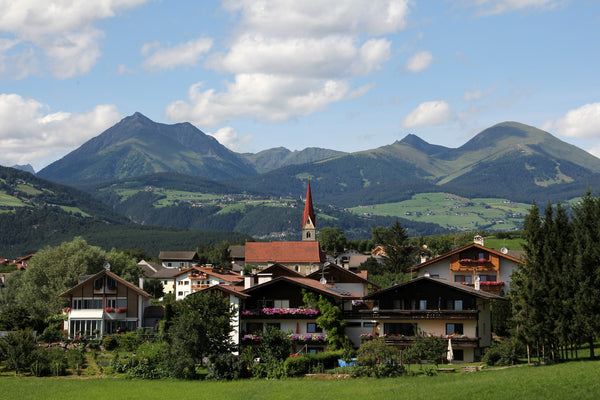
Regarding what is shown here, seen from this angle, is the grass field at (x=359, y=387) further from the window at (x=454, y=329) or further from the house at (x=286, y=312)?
the house at (x=286, y=312)

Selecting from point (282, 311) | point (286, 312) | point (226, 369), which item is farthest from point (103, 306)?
point (226, 369)

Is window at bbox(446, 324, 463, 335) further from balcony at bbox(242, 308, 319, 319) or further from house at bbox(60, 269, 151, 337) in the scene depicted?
house at bbox(60, 269, 151, 337)

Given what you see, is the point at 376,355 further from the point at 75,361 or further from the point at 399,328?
the point at 75,361

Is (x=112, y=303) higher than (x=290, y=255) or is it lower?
lower

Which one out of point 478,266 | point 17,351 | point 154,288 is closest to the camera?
point 17,351

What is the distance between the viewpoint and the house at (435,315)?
53.2 meters

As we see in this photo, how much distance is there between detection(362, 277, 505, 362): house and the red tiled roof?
2933 inches

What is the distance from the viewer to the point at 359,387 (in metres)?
39.8

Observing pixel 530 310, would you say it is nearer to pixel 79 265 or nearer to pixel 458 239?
pixel 79 265

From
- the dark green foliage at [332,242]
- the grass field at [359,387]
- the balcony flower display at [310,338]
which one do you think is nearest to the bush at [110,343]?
the grass field at [359,387]

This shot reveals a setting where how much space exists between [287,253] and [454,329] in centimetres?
8223

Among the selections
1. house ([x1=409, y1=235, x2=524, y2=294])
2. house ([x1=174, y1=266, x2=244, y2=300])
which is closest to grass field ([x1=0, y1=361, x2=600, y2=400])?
house ([x1=409, y1=235, x2=524, y2=294])

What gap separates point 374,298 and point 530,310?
1619 cm

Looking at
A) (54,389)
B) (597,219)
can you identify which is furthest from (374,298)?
(54,389)
